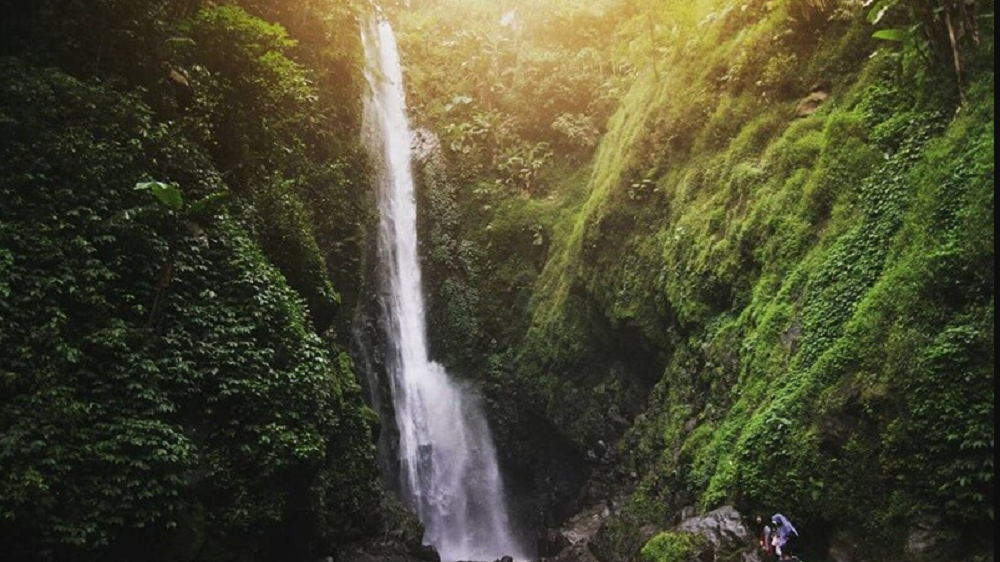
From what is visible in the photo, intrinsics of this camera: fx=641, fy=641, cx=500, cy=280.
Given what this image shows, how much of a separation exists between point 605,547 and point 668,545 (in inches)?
180

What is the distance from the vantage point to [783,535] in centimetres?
769

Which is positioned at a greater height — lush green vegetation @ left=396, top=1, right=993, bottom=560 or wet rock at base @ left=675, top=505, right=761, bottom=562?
lush green vegetation @ left=396, top=1, right=993, bottom=560

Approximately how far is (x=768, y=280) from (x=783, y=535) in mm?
4374

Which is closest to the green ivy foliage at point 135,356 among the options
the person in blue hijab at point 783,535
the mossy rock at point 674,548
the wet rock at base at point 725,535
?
the mossy rock at point 674,548

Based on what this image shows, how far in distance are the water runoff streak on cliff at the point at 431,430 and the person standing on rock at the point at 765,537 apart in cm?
1119

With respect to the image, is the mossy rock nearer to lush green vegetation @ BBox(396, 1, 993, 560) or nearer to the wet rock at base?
the wet rock at base

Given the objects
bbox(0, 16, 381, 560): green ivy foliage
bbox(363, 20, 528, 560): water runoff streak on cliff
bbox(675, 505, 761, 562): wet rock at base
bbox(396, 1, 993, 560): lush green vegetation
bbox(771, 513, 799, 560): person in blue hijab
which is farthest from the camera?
bbox(363, 20, 528, 560): water runoff streak on cliff

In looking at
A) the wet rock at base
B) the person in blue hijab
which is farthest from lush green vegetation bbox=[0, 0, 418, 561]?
the person in blue hijab

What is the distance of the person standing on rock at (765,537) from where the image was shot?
25.6 ft

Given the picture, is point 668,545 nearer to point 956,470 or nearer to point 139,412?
point 956,470

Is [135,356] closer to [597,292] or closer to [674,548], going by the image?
[674,548]

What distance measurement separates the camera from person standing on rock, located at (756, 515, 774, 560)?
25.6 feet

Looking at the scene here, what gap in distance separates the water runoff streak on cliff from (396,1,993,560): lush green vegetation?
0.91m

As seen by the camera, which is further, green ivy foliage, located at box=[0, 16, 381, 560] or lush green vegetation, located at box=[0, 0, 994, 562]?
lush green vegetation, located at box=[0, 0, 994, 562]
